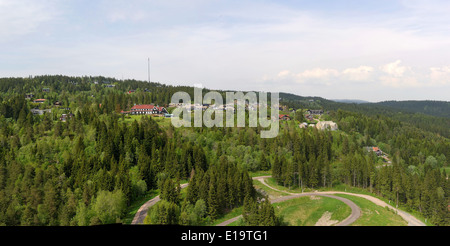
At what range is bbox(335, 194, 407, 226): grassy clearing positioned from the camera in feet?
167

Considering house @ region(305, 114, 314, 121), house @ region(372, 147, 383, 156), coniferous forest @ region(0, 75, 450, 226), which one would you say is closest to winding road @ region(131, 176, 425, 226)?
coniferous forest @ region(0, 75, 450, 226)

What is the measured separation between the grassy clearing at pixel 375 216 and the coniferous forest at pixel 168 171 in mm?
10238

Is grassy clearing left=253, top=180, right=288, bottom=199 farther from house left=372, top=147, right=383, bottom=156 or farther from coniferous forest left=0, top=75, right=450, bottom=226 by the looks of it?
house left=372, top=147, right=383, bottom=156

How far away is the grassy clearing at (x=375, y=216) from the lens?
5097cm

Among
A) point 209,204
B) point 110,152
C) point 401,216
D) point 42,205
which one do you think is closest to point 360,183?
point 401,216

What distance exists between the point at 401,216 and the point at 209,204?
44324mm

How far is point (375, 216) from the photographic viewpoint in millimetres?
54312

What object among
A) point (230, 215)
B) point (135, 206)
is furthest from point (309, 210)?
point (135, 206)

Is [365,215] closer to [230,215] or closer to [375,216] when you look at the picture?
[375,216]

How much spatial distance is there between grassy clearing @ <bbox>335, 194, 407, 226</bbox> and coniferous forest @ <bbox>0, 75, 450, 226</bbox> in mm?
10238

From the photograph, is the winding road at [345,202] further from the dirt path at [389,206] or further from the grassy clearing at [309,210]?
the grassy clearing at [309,210]
